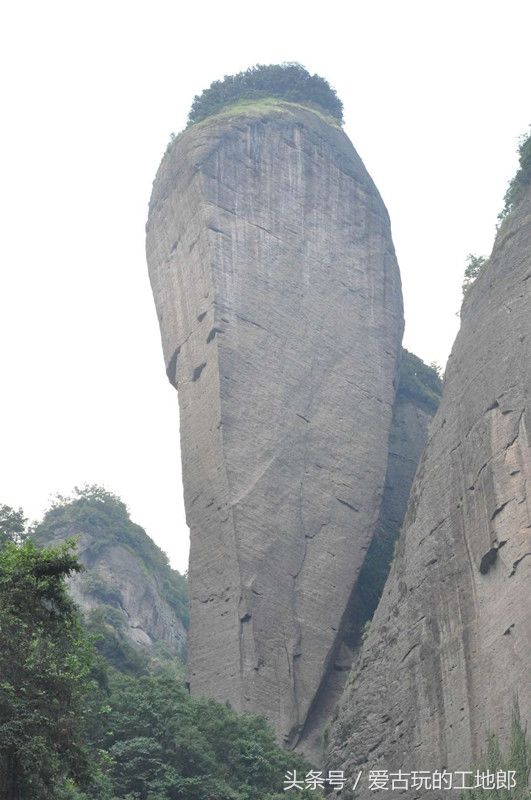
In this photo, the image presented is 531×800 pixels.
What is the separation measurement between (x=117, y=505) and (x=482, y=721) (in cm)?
2761

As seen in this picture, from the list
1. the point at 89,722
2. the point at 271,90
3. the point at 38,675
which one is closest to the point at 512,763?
the point at 89,722

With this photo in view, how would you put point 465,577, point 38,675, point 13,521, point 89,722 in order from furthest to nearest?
point 13,521
point 465,577
point 89,722
point 38,675

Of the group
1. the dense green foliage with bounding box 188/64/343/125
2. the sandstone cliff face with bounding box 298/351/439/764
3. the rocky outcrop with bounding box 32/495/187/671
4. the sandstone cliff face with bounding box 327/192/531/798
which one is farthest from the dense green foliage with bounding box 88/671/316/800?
the dense green foliage with bounding box 188/64/343/125

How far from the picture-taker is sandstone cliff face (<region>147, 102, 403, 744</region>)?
3181 centimetres

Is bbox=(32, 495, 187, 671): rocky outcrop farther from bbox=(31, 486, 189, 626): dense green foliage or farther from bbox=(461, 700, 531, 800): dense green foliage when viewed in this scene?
bbox=(461, 700, 531, 800): dense green foliage

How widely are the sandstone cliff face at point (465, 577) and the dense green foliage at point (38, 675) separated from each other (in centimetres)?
1041

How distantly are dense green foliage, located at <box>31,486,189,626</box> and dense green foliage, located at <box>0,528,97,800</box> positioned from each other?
100 feet

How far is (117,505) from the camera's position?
49812mm

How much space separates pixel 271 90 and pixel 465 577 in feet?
72.3

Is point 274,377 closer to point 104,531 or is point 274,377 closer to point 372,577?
point 372,577

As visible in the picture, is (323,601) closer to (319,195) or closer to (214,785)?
(214,785)

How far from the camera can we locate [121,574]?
4731 cm

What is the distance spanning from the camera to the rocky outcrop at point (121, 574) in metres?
45.7

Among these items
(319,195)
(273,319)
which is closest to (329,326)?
(273,319)
